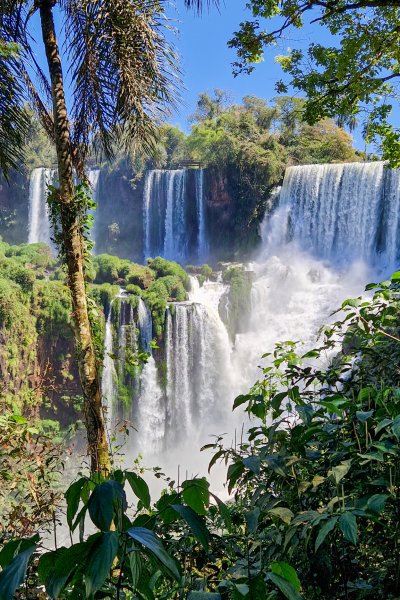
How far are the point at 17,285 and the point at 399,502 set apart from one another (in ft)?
55.1

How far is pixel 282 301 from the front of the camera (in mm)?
19781

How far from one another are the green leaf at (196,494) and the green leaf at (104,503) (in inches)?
8.6

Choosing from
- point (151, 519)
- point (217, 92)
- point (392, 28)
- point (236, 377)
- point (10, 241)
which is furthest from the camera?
point (217, 92)

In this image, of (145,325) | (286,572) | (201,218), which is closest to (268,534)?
(286,572)

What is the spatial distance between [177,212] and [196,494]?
980 inches

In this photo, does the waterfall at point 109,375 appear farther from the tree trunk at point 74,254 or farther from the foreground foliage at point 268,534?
the foreground foliage at point 268,534

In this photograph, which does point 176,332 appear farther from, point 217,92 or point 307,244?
point 217,92

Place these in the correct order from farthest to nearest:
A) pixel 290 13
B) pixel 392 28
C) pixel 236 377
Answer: pixel 236 377 < pixel 392 28 < pixel 290 13

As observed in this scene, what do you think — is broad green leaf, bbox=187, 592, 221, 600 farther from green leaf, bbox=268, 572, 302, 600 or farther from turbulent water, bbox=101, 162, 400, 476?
turbulent water, bbox=101, 162, 400, 476

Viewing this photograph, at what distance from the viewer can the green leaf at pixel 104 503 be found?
74 centimetres

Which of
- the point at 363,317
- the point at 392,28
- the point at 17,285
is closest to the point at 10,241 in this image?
the point at 17,285

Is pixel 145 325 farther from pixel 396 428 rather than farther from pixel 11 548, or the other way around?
pixel 11 548

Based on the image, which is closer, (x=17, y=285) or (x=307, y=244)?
(x=17, y=285)

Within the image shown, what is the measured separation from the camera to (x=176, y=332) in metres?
17.2
